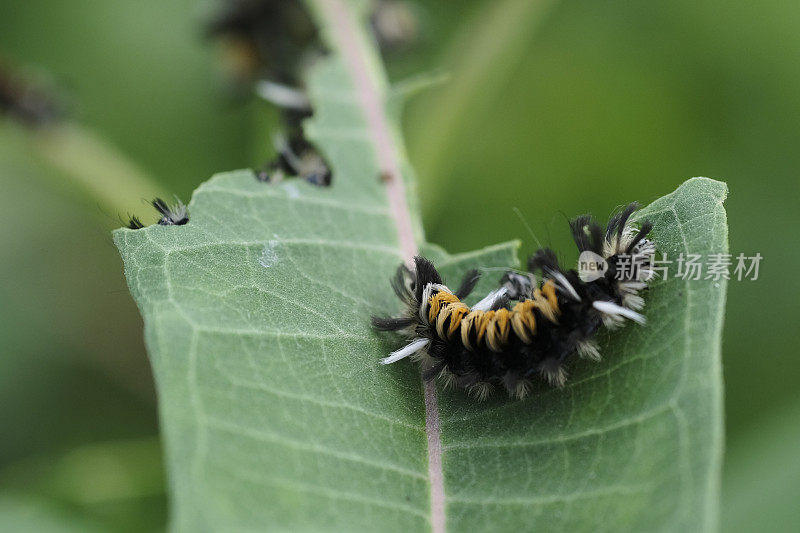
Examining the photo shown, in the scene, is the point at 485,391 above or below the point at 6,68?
below

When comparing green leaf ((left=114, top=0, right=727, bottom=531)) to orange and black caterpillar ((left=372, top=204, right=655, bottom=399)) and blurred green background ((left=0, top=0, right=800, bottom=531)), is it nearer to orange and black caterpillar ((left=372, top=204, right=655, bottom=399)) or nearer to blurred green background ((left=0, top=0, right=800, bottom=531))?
orange and black caterpillar ((left=372, top=204, right=655, bottom=399))

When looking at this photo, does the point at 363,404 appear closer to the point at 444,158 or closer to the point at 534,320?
the point at 534,320

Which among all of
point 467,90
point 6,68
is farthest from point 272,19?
point 6,68

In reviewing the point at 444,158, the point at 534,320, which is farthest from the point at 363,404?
the point at 444,158

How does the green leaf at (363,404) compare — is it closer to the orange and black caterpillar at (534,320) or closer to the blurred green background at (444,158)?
the orange and black caterpillar at (534,320)

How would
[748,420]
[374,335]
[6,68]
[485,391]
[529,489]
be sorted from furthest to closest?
1. [6,68]
2. [748,420]
3. [374,335]
4. [485,391]
5. [529,489]

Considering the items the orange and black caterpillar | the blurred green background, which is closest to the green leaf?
the orange and black caterpillar

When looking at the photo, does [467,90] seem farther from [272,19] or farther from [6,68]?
[6,68]
